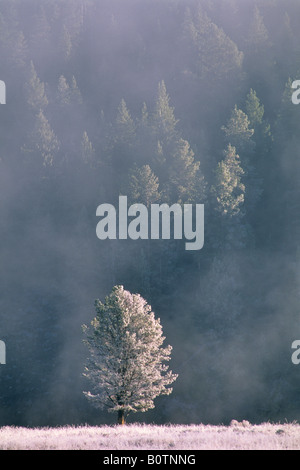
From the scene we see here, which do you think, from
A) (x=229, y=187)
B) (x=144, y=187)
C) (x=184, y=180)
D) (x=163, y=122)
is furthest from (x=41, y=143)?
(x=229, y=187)

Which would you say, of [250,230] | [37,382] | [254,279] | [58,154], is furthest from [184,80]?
[37,382]

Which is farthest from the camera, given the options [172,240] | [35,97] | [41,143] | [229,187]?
[35,97]

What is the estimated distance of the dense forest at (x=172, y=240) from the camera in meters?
43.2

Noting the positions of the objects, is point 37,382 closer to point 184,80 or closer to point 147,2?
point 184,80

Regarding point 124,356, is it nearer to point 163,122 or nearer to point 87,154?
point 163,122

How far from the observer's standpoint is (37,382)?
148 ft

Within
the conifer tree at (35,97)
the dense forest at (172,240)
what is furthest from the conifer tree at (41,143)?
the conifer tree at (35,97)

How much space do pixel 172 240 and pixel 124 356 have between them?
30996 mm

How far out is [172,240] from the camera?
56656mm

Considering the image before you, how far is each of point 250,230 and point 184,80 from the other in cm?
3869

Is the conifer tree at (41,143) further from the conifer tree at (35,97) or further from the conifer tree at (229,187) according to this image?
the conifer tree at (229,187)

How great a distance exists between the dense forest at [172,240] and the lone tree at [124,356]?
1521 centimetres
